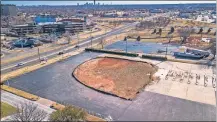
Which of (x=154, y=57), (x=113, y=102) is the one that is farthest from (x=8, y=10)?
(x=113, y=102)

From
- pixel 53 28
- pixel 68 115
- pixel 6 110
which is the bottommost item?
pixel 6 110

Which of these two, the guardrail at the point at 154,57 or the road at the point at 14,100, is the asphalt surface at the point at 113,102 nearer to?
the road at the point at 14,100

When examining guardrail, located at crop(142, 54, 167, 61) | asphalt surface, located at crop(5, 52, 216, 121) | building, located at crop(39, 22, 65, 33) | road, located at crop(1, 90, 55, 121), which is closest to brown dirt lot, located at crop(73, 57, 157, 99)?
asphalt surface, located at crop(5, 52, 216, 121)

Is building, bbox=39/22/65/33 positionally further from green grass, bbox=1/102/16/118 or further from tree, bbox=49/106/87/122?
tree, bbox=49/106/87/122

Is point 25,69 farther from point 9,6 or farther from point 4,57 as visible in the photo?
point 9,6

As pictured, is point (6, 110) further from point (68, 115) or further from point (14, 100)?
point (68, 115)

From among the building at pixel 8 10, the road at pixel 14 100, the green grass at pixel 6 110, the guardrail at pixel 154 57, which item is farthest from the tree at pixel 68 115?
the building at pixel 8 10
